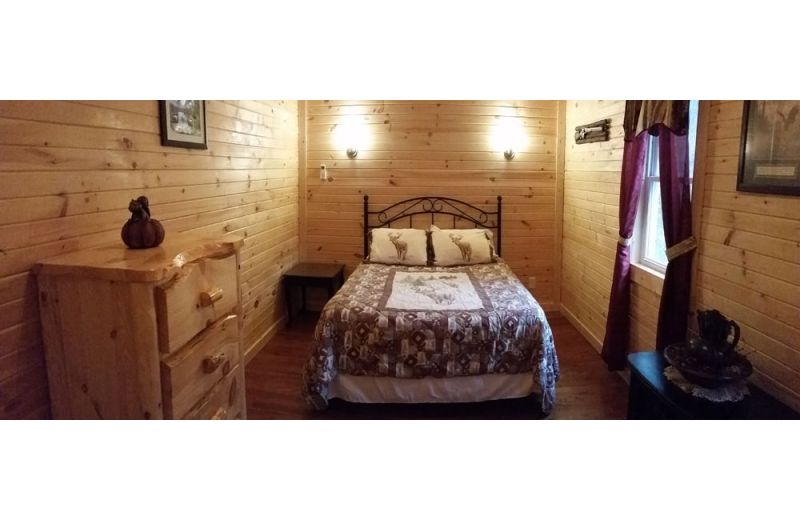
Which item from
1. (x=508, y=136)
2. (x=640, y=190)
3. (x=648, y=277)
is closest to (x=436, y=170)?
(x=508, y=136)

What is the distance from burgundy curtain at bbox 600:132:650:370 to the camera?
2443mm

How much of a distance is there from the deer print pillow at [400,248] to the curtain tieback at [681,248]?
1682mm

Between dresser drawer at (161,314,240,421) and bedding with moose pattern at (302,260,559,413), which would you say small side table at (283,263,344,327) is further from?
dresser drawer at (161,314,240,421)

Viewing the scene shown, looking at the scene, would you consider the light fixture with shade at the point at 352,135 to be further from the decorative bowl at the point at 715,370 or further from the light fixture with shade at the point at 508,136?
the decorative bowl at the point at 715,370

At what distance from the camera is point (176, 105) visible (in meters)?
1.80

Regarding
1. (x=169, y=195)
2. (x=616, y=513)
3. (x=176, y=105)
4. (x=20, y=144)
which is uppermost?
(x=176, y=105)

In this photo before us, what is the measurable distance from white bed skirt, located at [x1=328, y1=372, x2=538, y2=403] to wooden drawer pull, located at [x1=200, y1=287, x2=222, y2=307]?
1459mm

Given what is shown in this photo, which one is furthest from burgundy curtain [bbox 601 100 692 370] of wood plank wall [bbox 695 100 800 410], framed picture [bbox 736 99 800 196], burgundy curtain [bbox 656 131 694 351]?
framed picture [bbox 736 99 800 196]

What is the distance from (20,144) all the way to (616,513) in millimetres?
1301

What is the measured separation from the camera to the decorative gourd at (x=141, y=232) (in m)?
0.98

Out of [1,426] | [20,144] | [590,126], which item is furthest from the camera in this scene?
[590,126]

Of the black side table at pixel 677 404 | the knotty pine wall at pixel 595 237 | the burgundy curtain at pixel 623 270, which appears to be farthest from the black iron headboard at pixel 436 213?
the black side table at pixel 677 404
